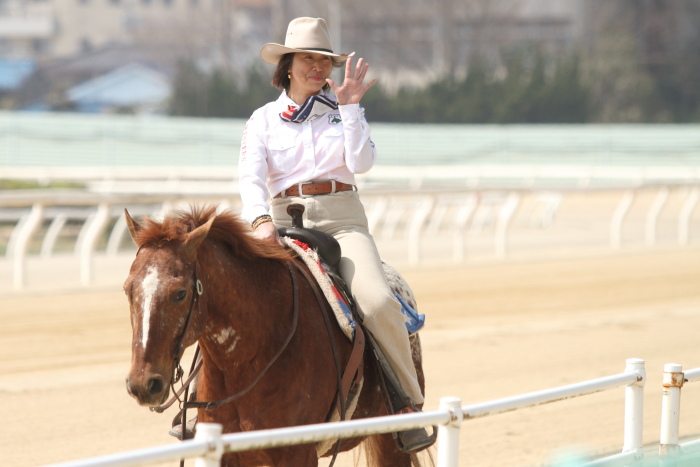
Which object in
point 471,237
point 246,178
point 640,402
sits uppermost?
point 246,178

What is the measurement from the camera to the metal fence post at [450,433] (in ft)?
12.5

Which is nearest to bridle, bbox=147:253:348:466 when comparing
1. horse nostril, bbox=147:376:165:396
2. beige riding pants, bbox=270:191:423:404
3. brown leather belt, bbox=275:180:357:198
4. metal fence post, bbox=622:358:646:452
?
horse nostril, bbox=147:376:165:396

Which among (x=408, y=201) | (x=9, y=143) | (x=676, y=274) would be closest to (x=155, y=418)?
(x=676, y=274)

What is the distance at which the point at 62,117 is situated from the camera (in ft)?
132

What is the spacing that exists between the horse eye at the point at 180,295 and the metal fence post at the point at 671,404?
93.0 inches

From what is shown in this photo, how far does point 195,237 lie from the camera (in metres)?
3.87

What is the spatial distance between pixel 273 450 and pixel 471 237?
647 inches

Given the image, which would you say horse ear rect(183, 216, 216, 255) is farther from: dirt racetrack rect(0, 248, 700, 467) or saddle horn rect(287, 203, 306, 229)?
dirt racetrack rect(0, 248, 700, 467)

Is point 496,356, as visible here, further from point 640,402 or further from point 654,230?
point 654,230

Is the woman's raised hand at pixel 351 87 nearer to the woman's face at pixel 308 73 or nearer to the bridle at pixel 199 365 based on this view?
the woman's face at pixel 308 73

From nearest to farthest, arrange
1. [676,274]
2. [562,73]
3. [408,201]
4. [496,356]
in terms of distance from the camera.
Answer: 1. [496,356]
2. [676,274]
3. [408,201]
4. [562,73]

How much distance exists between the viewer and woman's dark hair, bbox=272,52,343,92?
16.2ft

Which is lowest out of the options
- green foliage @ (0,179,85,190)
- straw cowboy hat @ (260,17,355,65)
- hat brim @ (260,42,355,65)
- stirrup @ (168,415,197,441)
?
green foliage @ (0,179,85,190)

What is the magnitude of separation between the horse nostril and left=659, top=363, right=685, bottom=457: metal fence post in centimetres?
245
